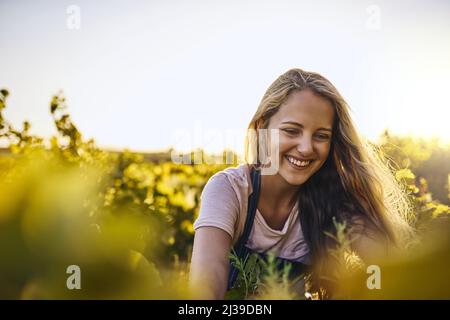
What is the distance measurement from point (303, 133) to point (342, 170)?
0.89 feet

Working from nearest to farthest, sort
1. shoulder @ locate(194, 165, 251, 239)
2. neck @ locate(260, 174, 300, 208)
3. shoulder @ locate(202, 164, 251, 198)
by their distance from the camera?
shoulder @ locate(194, 165, 251, 239), shoulder @ locate(202, 164, 251, 198), neck @ locate(260, 174, 300, 208)

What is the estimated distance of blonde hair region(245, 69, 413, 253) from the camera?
205 centimetres

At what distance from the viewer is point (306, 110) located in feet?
6.68

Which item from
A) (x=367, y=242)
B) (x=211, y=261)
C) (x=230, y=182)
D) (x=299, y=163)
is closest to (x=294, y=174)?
(x=299, y=163)

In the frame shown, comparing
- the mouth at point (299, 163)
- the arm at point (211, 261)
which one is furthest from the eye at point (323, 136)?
the arm at point (211, 261)

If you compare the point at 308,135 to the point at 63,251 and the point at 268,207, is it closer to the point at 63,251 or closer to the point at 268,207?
the point at 268,207

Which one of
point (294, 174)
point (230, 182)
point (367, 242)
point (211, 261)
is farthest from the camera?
point (294, 174)

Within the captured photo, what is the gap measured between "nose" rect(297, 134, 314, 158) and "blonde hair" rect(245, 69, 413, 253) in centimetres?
19

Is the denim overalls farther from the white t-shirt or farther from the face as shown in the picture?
the face

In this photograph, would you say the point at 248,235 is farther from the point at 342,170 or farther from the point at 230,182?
the point at 342,170

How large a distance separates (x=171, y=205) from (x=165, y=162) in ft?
2.97

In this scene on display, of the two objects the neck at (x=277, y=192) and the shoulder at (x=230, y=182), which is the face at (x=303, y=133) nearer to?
the neck at (x=277, y=192)

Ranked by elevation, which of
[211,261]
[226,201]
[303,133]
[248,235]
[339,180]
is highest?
[303,133]

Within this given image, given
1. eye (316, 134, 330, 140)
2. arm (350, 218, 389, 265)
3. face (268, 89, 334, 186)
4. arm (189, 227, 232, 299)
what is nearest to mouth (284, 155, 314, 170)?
face (268, 89, 334, 186)
